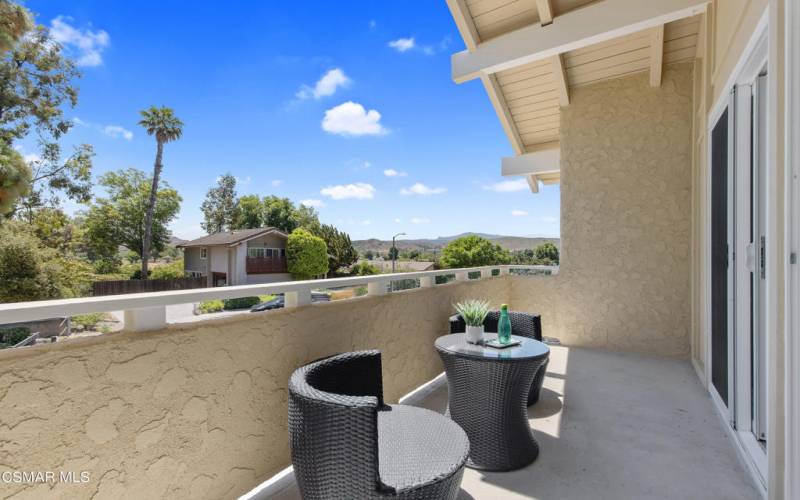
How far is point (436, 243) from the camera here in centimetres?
3891

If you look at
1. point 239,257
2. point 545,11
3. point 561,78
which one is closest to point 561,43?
point 545,11

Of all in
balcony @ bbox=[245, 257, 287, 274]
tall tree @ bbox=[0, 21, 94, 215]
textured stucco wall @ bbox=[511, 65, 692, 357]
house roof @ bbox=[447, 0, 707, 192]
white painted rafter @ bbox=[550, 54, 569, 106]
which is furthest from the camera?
balcony @ bbox=[245, 257, 287, 274]

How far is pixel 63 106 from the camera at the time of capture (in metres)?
18.3

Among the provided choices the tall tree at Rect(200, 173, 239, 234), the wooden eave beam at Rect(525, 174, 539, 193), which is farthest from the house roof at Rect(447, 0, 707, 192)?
the tall tree at Rect(200, 173, 239, 234)

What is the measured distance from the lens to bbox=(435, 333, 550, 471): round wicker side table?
2.32 m

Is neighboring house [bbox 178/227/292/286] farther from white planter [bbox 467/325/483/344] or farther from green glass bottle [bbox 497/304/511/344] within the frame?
green glass bottle [bbox 497/304/511/344]

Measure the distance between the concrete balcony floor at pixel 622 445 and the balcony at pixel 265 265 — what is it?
2497 cm

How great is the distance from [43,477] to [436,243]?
125ft

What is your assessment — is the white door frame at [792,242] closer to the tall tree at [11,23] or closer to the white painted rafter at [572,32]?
the white painted rafter at [572,32]

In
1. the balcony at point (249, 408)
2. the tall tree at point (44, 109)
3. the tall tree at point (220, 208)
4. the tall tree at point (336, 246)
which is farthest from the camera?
the tall tree at point (220, 208)

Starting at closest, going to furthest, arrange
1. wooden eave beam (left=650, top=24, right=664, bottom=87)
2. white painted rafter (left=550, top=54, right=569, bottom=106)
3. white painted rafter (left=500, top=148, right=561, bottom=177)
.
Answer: wooden eave beam (left=650, top=24, right=664, bottom=87)
white painted rafter (left=550, top=54, right=569, bottom=106)
white painted rafter (left=500, top=148, right=561, bottom=177)

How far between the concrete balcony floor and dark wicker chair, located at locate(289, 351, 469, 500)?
60 centimetres

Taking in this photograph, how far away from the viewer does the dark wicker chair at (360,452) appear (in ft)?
4.68

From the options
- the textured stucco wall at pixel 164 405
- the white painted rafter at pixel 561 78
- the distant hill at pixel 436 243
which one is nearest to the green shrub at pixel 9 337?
the textured stucco wall at pixel 164 405
